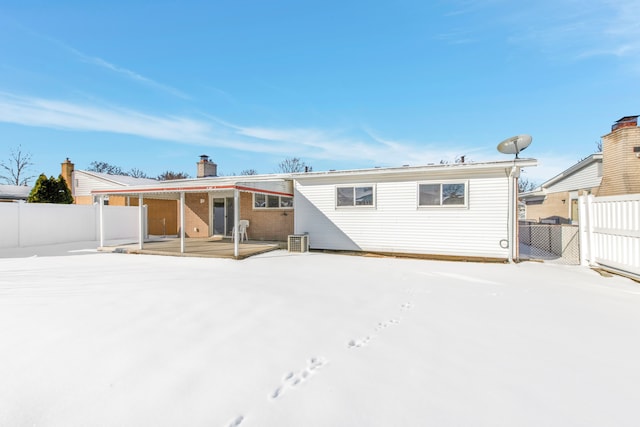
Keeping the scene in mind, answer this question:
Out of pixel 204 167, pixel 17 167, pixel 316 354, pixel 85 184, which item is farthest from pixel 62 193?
pixel 17 167

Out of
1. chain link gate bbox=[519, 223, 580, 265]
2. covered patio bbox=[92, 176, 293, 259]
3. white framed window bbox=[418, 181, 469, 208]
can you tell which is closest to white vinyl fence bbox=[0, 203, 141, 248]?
covered patio bbox=[92, 176, 293, 259]

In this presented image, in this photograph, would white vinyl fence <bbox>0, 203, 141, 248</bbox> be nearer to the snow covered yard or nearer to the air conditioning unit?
the snow covered yard

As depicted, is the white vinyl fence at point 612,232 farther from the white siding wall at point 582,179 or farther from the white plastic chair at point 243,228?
the white plastic chair at point 243,228

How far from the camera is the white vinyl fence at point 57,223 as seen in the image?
11.0m

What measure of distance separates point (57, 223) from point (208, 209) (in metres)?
6.30

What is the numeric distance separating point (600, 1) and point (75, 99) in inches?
762

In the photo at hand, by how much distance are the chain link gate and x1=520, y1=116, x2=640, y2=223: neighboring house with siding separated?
8.57ft

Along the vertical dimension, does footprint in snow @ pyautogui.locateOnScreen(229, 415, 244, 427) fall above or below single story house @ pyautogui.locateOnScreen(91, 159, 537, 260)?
below

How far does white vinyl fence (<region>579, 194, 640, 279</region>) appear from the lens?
19.1 feet

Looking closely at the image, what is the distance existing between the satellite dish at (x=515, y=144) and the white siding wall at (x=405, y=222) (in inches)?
40.0

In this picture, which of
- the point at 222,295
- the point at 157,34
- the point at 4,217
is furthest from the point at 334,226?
the point at 4,217

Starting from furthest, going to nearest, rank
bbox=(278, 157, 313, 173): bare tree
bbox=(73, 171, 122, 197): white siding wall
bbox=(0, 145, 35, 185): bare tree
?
bbox=(278, 157, 313, 173): bare tree, bbox=(0, 145, 35, 185): bare tree, bbox=(73, 171, 122, 197): white siding wall

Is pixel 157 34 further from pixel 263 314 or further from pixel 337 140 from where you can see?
pixel 337 140

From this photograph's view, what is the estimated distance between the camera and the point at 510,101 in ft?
41.4
